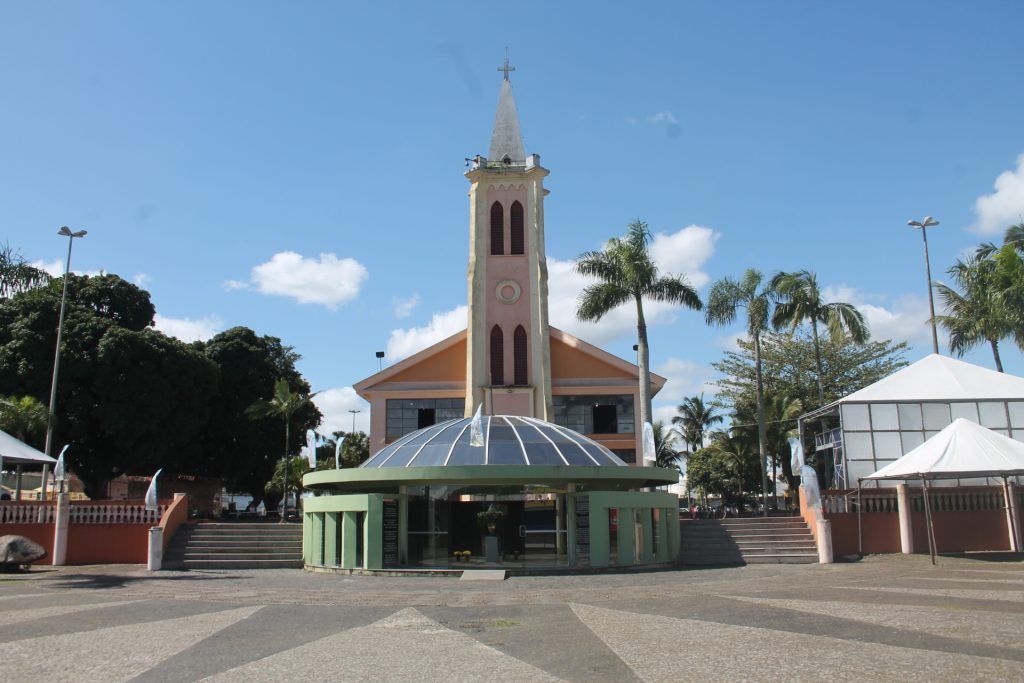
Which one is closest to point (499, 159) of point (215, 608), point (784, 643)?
point (215, 608)

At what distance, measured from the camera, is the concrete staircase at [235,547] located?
24453 millimetres

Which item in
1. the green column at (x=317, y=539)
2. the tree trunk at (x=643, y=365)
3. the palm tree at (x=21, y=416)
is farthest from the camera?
the tree trunk at (x=643, y=365)

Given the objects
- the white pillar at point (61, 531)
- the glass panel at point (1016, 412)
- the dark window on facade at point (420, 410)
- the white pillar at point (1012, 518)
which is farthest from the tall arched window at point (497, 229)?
the white pillar at point (1012, 518)

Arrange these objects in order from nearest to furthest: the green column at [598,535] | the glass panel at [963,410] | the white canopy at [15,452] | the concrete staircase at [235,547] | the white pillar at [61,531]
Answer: the green column at [598,535] < the white canopy at [15,452] < the concrete staircase at [235,547] < the white pillar at [61,531] < the glass panel at [963,410]

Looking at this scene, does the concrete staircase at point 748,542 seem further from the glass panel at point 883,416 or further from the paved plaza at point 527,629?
the paved plaza at point 527,629

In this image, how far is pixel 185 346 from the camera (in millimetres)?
45312

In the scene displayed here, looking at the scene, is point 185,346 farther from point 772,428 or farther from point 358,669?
point 358,669

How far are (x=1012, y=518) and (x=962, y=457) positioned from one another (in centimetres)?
435

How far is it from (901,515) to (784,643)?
54.7 feet

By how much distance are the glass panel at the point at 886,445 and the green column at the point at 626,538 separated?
10643 mm

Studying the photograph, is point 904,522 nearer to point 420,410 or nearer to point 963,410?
point 963,410

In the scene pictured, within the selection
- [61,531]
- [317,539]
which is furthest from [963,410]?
[61,531]

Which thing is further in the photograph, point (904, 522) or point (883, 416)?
point (883, 416)

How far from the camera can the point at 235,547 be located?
25500 mm
